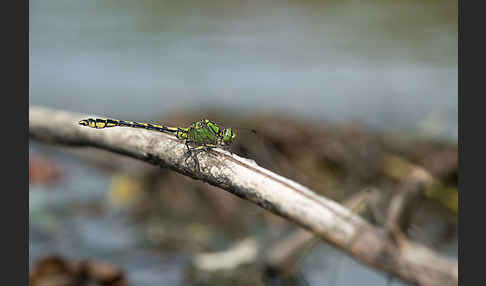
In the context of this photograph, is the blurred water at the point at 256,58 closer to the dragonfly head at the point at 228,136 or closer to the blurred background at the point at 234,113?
the blurred background at the point at 234,113

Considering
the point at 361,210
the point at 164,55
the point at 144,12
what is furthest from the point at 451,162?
the point at 144,12

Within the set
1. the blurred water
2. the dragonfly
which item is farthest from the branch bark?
the blurred water

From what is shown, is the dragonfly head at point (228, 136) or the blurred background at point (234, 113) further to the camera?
the blurred background at point (234, 113)

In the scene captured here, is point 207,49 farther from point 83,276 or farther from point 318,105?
point 83,276

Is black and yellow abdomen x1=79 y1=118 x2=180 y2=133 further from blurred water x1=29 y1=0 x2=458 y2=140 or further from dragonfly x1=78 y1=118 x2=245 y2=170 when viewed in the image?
blurred water x1=29 y1=0 x2=458 y2=140

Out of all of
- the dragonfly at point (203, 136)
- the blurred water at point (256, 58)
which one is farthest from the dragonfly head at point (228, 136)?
the blurred water at point (256, 58)

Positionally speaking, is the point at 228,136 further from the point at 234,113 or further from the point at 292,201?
the point at 234,113
